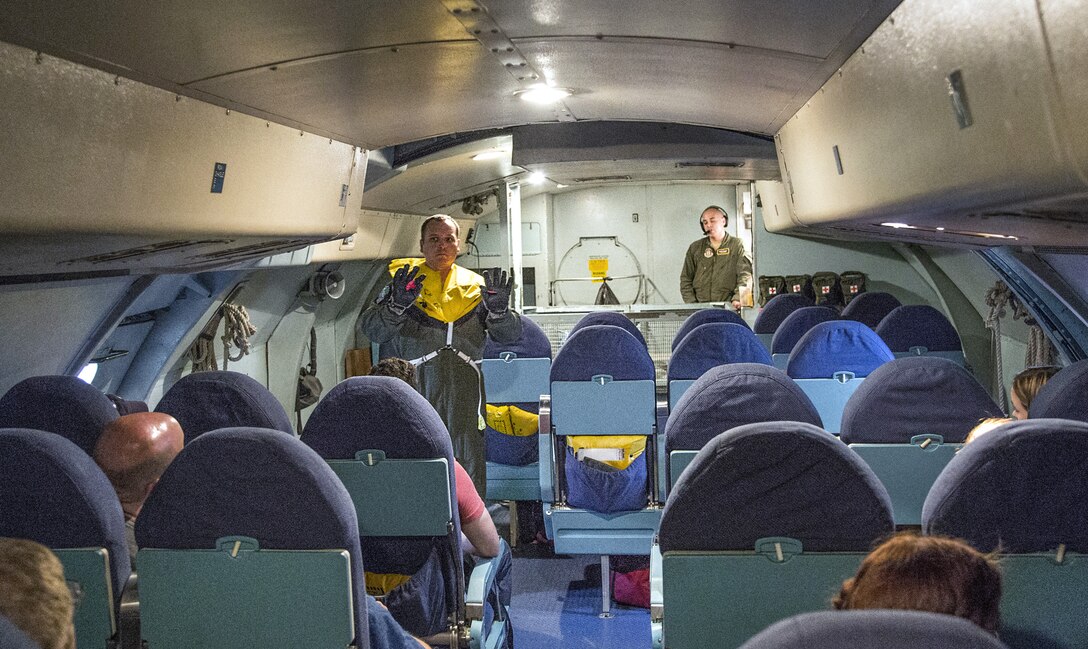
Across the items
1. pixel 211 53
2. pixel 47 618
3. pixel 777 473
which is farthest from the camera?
pixel 211 53

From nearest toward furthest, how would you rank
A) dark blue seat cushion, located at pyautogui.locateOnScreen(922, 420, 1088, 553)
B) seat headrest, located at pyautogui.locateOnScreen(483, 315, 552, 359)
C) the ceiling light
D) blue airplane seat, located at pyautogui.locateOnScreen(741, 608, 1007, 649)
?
blue airplane seat, located at pyautogui.locateOnScreen(741, 608, 1007, 649), dark blue seat cushion, located at pyautogui.locateOnScreen(922, 420, 1088, 553), seat headrest, located at pyautogui.locateOnScreen(483, 315, 552, 359), the ceiling light

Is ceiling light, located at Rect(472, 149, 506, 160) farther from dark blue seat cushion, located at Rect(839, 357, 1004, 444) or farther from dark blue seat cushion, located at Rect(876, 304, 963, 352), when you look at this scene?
dark blue seat cushion, located at Rect(839, 357, 1004, 444)

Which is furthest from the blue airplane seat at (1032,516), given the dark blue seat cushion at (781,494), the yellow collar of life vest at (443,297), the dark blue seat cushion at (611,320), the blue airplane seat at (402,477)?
the dark blue seat cushion at (611,320)

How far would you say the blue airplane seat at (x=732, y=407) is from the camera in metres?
3.42

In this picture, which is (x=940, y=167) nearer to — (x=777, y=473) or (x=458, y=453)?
(x=777, y=473)

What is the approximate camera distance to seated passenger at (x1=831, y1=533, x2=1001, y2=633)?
1.48 meters

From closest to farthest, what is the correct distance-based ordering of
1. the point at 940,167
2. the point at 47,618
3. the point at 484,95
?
the point at 47,618 → the point at 940,167 → the point at 484,95

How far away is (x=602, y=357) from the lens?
526 cm

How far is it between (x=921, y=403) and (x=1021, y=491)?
1291mm

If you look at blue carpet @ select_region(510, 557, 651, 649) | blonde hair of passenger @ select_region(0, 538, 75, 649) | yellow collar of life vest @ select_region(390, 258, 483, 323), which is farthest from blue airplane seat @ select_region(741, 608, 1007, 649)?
yellow collar of life vest @ select_region(390, 258, 483, 323)

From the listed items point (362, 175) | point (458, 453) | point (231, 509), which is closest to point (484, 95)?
point (362, 175)

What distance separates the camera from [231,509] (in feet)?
7.79

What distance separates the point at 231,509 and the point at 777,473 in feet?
4.22

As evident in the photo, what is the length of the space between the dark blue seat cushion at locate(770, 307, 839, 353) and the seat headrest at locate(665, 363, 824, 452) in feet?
11.5
